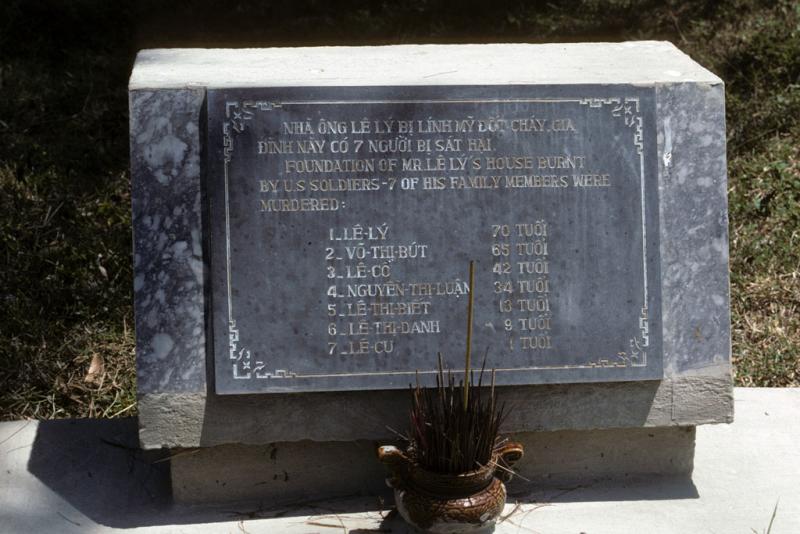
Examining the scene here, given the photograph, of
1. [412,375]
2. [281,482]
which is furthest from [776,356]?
[281,482]

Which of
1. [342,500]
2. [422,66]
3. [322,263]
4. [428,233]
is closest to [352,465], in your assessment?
[342,500]

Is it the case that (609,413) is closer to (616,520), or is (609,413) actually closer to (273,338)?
(616,520)

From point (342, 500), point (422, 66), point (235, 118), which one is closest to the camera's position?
point (235, 118)

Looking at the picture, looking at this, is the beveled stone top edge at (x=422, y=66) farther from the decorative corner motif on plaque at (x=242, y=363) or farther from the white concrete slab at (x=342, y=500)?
the white concrete slab at (x=342, y=500)

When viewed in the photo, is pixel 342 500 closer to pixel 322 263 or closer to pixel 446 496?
pixel 446 496

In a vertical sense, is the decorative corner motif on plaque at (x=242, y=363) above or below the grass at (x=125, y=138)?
below

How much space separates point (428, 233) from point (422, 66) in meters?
0.68

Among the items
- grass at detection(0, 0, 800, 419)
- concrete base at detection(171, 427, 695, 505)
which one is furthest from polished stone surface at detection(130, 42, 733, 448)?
grass at detection(0, 0, 800, 419)

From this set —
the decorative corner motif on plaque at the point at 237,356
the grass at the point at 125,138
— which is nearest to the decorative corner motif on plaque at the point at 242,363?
the decorative corner motif on plaque at the point at 237,356

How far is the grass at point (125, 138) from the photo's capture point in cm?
500

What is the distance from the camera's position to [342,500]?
3.87 metres

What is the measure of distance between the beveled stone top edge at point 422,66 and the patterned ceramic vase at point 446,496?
4.12ft

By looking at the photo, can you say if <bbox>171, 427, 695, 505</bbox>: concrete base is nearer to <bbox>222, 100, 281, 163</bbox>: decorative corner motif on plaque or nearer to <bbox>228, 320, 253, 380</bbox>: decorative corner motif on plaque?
<bbox>228, 320, 253, 380</bbox>: decorative corner motif on plaque

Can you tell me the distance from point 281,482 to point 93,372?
1.42m
